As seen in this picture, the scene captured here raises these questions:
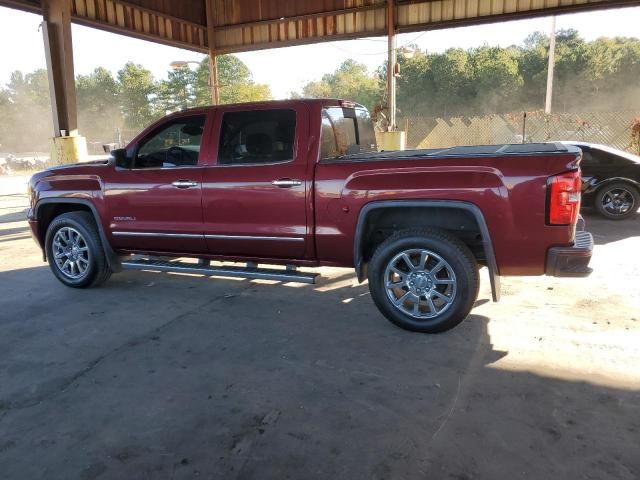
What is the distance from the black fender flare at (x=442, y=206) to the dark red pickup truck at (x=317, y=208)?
0.01 meters

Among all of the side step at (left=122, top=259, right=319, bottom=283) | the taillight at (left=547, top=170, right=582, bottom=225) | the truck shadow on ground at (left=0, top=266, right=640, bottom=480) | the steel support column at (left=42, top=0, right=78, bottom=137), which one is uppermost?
the steel support column at (left=42, top=0, right=78, bottom=137)

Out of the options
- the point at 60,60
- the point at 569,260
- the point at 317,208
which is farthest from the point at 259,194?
the point at 60,60

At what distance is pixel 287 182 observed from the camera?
4.43 m

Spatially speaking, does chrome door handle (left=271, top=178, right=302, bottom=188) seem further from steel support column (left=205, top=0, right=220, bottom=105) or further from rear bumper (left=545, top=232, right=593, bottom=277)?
steel support column (left=205, top=0, right=220, bottom=105)

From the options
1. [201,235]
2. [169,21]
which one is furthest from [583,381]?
[169,21]

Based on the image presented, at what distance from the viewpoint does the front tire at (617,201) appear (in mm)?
8742

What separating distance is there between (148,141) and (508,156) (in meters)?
3.56

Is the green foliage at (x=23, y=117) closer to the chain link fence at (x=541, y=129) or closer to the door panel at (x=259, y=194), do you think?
the chain link fence at (x=541, y=129)

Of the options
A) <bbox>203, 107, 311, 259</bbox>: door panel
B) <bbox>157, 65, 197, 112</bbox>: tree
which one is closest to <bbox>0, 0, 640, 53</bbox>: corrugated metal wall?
<bbox>203, 107, 311, 259</bbox>: door panel

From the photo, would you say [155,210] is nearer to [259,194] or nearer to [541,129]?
[259,194]

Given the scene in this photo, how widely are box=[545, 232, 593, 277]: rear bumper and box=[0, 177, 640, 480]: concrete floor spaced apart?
0.60 metres

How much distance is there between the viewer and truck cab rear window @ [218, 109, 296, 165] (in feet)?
15.0

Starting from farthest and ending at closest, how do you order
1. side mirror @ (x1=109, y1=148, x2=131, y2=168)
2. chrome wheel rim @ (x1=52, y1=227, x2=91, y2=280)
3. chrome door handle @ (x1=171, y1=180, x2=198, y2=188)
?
chrome wheel rim @ (x1=52, y1=227, x2=91, y2=280) < side mirror @ (x1=109, y1=148, x2=131, y2=168) < chrome door handle @ (x1=171, y1=180, x2=198, y2=188)

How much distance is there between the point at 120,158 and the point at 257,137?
1581 mm
